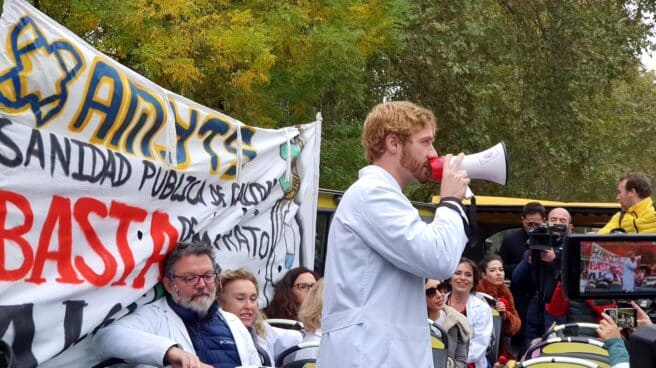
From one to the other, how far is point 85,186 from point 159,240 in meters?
0.68

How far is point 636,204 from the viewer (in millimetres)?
9133

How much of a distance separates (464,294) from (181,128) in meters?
3.19

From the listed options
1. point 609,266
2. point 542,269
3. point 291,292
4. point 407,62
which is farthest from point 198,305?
point 407,62

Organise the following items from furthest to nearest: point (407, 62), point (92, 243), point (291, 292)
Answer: point (407, 62), point (291, 292), point (92, 243)

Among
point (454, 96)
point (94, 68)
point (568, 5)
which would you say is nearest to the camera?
point (94, 68)

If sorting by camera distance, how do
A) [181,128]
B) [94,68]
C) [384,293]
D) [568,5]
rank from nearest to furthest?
[384,293] → [94,68] → [181,128] → [568,5]

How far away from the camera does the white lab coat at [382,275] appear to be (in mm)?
3715

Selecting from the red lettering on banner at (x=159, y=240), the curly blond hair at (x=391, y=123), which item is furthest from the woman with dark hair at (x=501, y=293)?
the curly blond hair at (x=391, y=123)

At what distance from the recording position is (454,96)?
1989 centimetres

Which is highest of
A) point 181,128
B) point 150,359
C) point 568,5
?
point 568,5

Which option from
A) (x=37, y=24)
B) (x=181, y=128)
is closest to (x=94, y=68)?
(x=37, y=24)

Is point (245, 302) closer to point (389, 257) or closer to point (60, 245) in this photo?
point (60, 245)

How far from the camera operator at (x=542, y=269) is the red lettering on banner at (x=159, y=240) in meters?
3.72

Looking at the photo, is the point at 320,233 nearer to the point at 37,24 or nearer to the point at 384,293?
the point at 37,24
